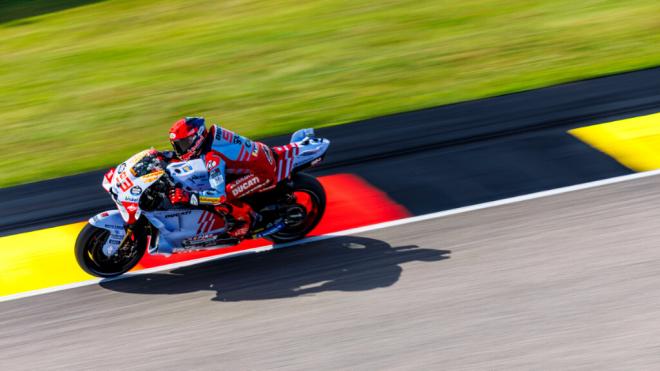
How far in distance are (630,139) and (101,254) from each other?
23.7 ft

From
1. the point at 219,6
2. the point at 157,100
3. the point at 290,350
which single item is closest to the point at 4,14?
the point at 219,6

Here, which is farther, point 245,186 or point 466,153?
point 466,153

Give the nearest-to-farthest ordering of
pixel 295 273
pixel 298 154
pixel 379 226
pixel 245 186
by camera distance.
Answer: pixel 295 273
pixel 245 186
pixel 298 154
pixel 379 226

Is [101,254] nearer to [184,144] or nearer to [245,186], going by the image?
[184,144]

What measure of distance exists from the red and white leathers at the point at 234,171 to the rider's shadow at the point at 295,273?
0.49m

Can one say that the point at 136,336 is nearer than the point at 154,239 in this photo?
Yes

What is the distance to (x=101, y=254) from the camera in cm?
947

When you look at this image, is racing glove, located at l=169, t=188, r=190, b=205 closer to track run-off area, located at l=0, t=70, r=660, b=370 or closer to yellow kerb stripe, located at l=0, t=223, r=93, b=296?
track run-off area, located at l=0, t=70, r=660, b=370

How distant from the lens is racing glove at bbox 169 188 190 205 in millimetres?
9453

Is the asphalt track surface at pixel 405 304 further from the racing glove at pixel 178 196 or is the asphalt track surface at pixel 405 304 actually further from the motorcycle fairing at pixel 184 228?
the racing glove at pixel 178 196

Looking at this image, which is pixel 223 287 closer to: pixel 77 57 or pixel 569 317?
pixel 569 317

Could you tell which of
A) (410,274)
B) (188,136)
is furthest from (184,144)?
(410,274)

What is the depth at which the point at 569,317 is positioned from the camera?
825 centimetres

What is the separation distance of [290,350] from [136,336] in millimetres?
1673
